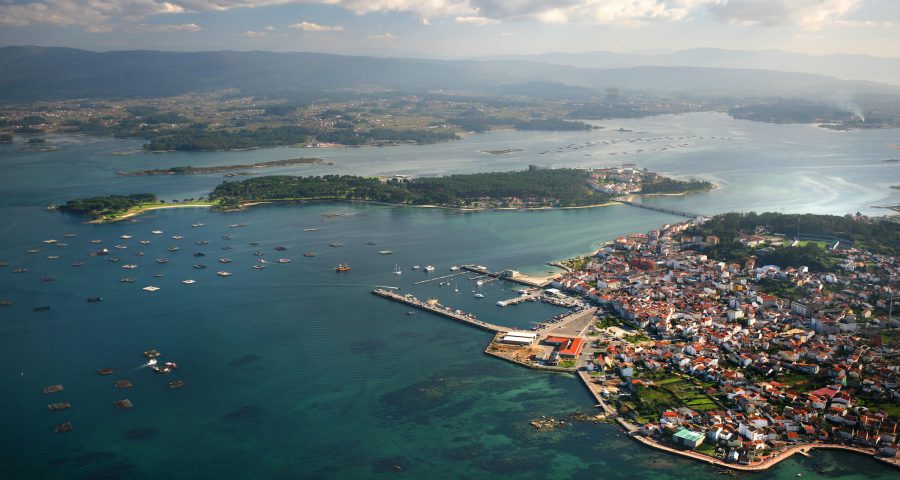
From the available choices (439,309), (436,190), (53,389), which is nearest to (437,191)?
(436,190)

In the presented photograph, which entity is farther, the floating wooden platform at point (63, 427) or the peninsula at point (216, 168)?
the peninsula at point (216, 168)

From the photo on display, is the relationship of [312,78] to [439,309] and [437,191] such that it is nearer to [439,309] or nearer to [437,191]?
[437,191]

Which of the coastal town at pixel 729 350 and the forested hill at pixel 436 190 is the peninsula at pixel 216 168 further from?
the coastal town at pixel 729 350

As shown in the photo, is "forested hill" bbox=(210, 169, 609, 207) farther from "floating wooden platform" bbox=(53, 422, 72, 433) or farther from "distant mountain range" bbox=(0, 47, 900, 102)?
"distant mountain range" bbox=(0, 47, 900, 102)

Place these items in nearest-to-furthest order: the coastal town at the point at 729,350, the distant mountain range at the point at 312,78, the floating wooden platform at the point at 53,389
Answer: the coastal town at the point at 729,350, the floating wooden platform at the point at 53,389, the distant mountain range at the point at 312,78

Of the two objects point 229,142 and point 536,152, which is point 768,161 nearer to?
point 536,152

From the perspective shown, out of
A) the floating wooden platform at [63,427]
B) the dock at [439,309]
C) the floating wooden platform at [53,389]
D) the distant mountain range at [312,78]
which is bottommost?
the floating wooden platform at [63,427]

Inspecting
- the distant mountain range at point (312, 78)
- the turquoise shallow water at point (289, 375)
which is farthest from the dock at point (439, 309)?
the distant mountain range at point (312, 78)
